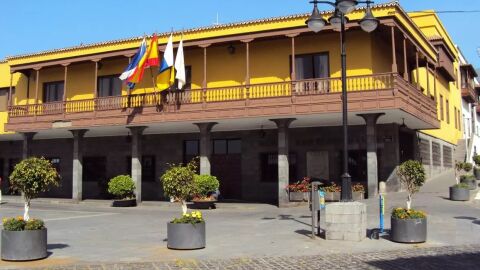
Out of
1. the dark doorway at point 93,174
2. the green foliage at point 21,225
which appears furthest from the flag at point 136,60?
the green foliage at point 21,225

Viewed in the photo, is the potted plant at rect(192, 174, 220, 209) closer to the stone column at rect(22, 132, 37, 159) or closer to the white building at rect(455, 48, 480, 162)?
the stone column at rect(22, 132, 37, 159)

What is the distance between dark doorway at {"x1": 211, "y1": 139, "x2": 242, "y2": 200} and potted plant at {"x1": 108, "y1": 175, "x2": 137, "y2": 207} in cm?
499

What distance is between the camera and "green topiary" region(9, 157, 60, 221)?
32.7 ft

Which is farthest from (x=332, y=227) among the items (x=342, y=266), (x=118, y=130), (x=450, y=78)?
(x=450, y=78)

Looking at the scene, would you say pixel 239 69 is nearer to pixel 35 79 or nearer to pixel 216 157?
pixel 216 157

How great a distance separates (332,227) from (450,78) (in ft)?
91.8

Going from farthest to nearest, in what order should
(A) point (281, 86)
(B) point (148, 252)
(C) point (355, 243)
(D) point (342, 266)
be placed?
(A) point (281, 86) < (C) point (355, 243) < (B) point (148, 252) < (D) point (342, 266)

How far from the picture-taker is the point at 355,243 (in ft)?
38.1

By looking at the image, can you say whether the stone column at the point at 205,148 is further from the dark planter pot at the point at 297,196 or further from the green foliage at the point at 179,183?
the green foliage at the point at 179,183

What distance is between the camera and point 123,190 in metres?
24.0

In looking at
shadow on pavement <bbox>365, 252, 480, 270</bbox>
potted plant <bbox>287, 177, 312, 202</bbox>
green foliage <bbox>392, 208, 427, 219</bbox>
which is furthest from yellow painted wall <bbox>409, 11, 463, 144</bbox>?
shadow on pavement <bbox>365, 252, 480, 270</bbox>

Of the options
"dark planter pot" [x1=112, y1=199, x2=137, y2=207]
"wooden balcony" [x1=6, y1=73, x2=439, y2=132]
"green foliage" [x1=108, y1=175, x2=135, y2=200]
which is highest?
"wooden balcony" [x1=6, y1=73, x2=439, y2=132]

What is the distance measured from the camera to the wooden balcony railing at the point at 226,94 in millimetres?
20688

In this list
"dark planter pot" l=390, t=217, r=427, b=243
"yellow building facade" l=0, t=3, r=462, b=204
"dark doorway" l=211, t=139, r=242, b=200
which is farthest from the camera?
"dark doorway" l=211, t=139, r=242, b=200
